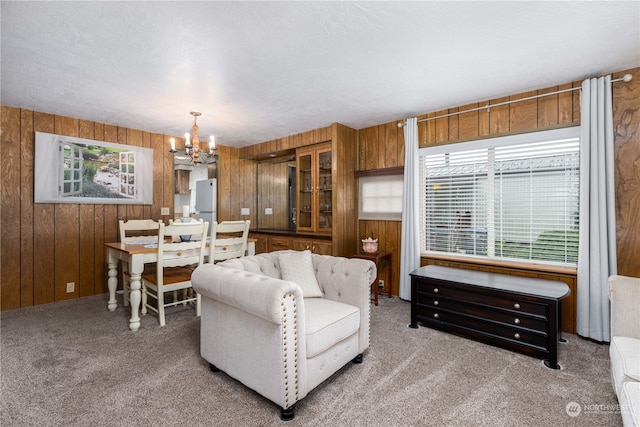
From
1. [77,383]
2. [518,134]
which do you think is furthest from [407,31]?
[77,383]

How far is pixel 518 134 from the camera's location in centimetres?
308

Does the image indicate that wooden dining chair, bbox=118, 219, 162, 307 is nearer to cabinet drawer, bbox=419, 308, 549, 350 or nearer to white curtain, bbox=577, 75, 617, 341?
cabinet drawer, bbox=419, 308, 549, 350

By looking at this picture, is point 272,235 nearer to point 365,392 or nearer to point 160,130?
point 160,130

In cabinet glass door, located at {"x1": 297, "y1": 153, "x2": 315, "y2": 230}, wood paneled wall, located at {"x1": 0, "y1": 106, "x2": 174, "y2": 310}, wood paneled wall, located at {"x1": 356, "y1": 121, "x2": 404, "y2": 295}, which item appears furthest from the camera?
cabinet glass door, located at {"x1": 297, "y1": 153, "x2": 315, "y2": 230}

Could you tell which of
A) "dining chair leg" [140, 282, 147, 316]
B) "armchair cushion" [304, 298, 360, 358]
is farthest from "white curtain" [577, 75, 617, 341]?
"dining chair leg" [140, 282, 147, 316]

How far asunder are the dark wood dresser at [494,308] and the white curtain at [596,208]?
0.91 feet

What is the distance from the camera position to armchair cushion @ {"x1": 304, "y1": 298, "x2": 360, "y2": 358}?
177 centimetres

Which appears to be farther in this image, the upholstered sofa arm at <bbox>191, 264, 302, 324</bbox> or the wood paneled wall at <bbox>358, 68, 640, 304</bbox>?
the wood paneled wall at <bbox>358, 68, 640, 304</bbox>

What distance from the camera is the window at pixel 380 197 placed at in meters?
3.99

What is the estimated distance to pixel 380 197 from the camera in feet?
13.6

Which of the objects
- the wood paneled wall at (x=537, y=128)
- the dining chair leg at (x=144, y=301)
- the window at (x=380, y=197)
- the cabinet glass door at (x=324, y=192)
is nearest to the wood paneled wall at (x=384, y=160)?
the wood paneled wall at (x=537, y=128)

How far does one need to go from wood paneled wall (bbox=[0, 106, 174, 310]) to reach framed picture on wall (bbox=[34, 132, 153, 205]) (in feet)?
0.29

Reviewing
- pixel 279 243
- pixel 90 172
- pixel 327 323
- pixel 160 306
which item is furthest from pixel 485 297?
pixel 90 172

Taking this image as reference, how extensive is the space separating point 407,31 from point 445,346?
7.94 feet
